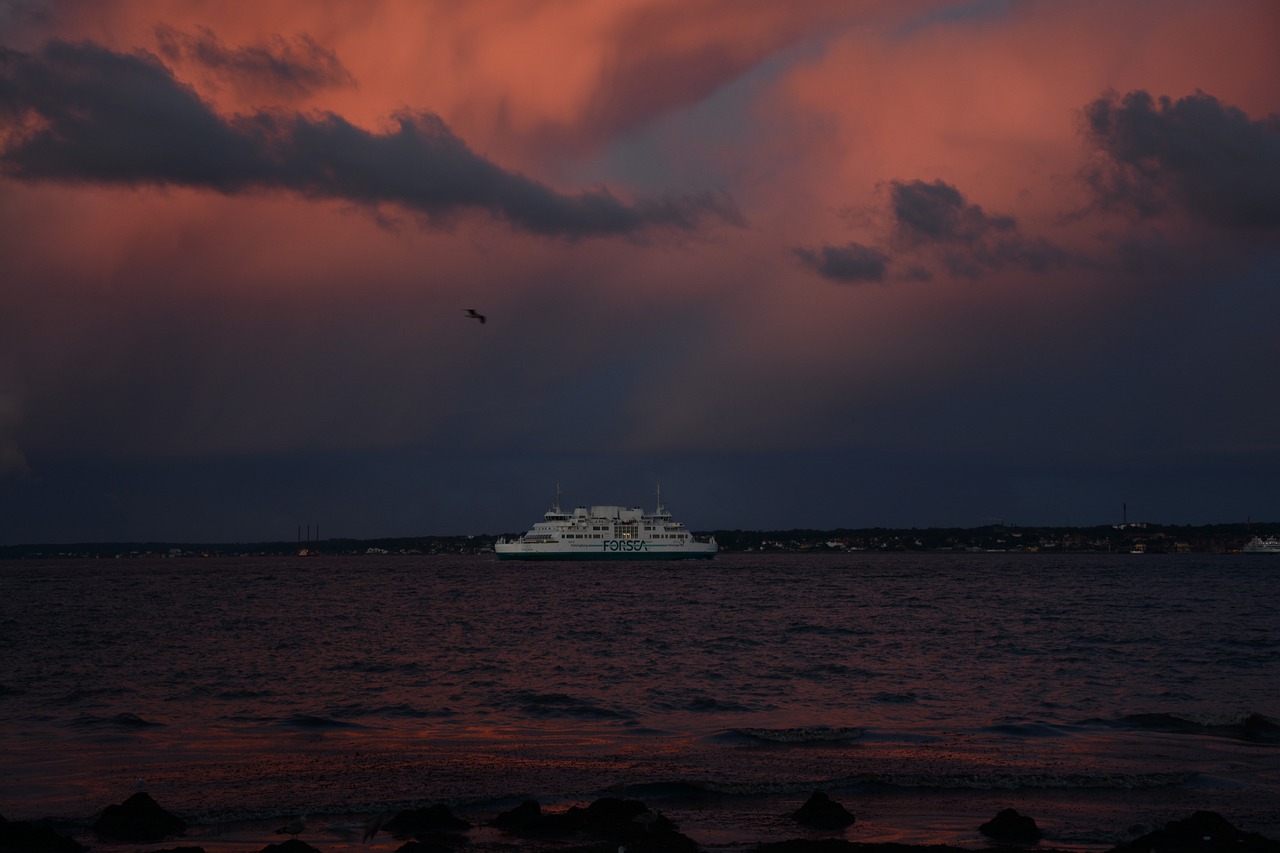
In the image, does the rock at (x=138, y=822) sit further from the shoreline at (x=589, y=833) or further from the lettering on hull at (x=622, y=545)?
the lettering on hull at (x=622, y=545)

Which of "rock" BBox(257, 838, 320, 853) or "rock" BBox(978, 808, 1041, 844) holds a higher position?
"rock" BBox(257, 838, 320, 853)

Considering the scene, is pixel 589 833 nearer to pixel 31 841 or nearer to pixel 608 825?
pixel 608 825

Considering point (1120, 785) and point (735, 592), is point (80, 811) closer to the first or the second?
point (1120, 785)

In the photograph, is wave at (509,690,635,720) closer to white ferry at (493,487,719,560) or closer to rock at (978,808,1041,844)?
rock at (978,808,1041,844)

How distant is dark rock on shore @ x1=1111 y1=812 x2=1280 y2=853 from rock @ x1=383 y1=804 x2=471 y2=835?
847 cm

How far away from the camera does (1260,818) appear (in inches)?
632

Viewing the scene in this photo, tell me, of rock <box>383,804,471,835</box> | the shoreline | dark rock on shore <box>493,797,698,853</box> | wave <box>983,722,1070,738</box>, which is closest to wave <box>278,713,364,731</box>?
the shoreline

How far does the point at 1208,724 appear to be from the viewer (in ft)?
80.5

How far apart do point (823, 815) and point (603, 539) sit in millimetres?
155780

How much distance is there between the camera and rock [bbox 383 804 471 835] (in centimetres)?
1531

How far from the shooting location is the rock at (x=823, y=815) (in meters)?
15.6

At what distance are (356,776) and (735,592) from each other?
228ft

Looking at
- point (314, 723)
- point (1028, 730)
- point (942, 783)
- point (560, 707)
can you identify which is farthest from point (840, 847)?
point (314, 723)

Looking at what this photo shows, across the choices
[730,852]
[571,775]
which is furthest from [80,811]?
[730,852]
